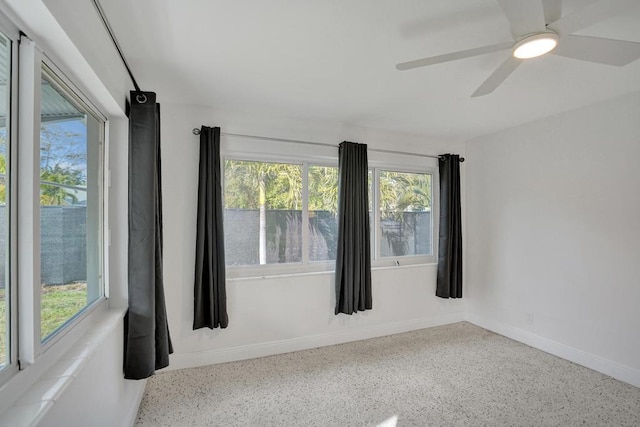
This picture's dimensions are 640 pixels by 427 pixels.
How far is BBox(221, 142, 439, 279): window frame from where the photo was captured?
300 cm

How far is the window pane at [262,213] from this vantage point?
2.99m

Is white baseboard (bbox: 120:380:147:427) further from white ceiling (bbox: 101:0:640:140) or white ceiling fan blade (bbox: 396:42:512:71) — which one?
white ceiling fan blade (bbox: 396:42:512:71)

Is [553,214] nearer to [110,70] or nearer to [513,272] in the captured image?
[513,272]

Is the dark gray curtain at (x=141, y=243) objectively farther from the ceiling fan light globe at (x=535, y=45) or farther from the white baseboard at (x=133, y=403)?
the ceiling fan light globe at (x=535, y=45)

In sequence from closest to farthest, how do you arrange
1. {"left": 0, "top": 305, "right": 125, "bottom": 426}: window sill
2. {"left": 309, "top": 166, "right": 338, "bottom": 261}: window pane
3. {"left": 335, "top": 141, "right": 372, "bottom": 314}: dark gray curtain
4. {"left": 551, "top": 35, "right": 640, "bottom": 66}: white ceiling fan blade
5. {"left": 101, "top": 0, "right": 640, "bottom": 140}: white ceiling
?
{"left": 0, "top": 305, "right": 125, "bottom": 426}: window sill, {"left": 551, "top": 35, "right": 640, "bottom": 66}: white ceiling fan blade, {"left": 101, "top": 0, "right": 640, "bottom": 140}: white ceiling, {"left": 335, "top": 141, "right": 372, "bottom": 314}: dark gray curtain, {"left": 309, "top": 166, "right": 338, "bottom": 261}: window pane

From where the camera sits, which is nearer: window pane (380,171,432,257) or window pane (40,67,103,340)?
window pane (40,67,103,340)

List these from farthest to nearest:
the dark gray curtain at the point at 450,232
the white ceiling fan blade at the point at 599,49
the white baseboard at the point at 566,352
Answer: the dark gray curtain at the point at 450,232 → the white baseboard at the point at 566,352 → the white ceiling fan blade at the point at 599,49

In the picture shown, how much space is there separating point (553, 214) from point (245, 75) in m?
3.18

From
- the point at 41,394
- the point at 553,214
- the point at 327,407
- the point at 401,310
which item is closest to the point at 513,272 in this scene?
the point at 553,214

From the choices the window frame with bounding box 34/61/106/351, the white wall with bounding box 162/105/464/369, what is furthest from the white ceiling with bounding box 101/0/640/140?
the window frame with bounding box 34/61/106/351

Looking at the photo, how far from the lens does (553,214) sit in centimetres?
310

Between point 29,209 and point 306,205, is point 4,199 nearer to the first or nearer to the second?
point 29,209

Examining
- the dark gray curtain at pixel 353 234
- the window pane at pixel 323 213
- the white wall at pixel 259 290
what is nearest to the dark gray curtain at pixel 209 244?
the white wall at pixel 259 290

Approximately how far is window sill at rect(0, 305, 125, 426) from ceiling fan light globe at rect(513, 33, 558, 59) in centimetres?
227
